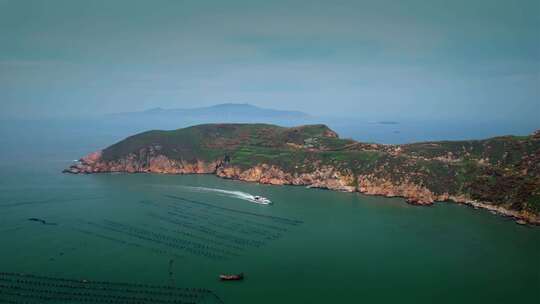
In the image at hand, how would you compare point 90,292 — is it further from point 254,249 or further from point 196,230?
point 196,230

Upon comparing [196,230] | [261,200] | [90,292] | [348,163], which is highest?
[348,163]

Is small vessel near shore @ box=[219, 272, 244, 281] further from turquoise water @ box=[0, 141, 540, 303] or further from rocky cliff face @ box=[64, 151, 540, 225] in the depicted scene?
rocky cliff face @ box=[64, 151, 540, 225]

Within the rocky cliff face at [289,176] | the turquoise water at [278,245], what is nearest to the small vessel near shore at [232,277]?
the turquoise water at [278,245]

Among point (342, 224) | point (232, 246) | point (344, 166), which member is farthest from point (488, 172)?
point (232, 246)

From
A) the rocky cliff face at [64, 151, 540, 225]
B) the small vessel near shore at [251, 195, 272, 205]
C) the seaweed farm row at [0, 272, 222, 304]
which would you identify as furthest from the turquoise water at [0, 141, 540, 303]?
the rocky cliff face at [64, 151, 540, 225]

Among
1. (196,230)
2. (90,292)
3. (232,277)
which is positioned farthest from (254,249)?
(90,292)

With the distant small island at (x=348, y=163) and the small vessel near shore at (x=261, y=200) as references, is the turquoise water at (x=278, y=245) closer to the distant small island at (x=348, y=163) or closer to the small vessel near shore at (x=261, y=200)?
the small vessel near shore at (x=261, y=200)
